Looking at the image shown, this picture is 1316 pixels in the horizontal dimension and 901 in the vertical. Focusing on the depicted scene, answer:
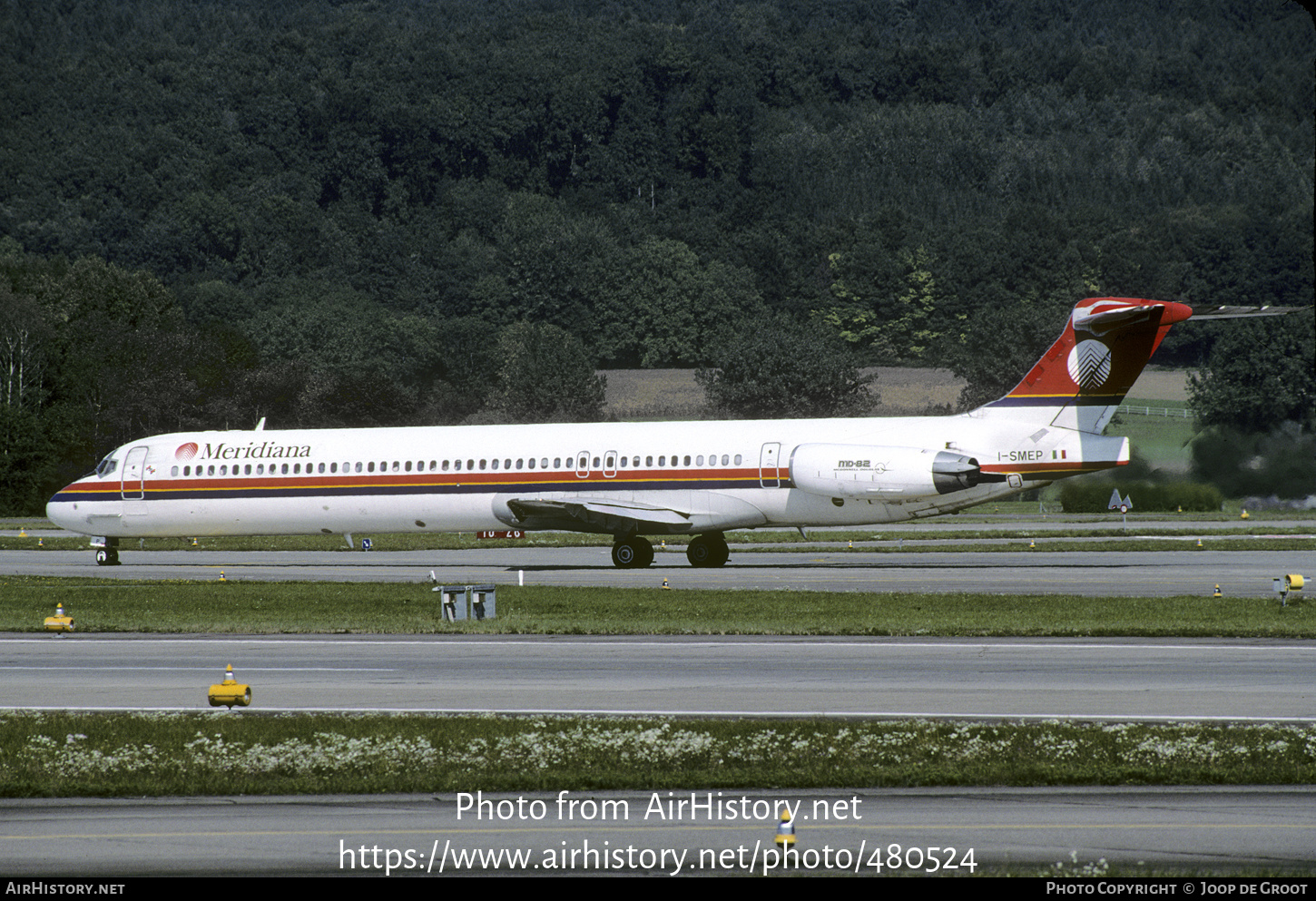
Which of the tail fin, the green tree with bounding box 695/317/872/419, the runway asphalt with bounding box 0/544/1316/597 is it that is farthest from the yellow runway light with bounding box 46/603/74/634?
the green tree with bounding box 695/317/872/419

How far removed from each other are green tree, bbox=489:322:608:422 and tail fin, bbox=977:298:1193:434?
69.8 m

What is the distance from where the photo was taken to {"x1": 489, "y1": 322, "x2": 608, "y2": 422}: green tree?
111875 millimetres

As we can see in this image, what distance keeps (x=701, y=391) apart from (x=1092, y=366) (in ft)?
291

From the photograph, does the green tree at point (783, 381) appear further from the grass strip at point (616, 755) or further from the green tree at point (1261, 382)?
the grass strip at point (616, 755)

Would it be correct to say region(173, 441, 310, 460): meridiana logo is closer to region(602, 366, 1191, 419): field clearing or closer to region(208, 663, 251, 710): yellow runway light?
region(208, 663, 251, 710): yellow runway light

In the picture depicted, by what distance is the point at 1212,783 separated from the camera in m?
14.2

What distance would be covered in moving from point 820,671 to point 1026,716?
15.1ft

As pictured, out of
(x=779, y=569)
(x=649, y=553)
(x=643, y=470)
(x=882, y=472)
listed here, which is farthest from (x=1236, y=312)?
(x=649, y=553)

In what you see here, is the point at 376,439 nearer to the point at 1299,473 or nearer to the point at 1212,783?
the point at 1299,473

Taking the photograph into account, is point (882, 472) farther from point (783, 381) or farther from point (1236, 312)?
point (783, 381)

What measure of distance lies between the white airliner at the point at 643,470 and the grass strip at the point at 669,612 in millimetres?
7216

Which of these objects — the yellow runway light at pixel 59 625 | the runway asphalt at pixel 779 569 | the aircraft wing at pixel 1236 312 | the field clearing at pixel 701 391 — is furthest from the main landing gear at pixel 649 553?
the field clearing at pixel 701 391

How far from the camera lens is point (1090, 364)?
39.0 meters

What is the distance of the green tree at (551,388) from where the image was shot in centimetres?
11188
